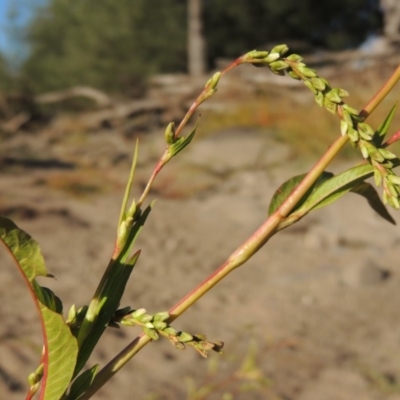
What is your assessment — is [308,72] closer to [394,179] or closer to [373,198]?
[394,179]

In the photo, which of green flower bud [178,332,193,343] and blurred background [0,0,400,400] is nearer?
green flower bud [178,332,193,343]

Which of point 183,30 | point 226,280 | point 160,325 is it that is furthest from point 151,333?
point 183,30

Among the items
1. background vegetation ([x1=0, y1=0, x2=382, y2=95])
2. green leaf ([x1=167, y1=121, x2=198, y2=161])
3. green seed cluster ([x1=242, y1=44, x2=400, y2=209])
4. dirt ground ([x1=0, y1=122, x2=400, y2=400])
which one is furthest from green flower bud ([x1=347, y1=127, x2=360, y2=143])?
background vegetation ([x1=0, y1=0, x2=382, y2=95])

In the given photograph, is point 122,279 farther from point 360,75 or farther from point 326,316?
point 360,75

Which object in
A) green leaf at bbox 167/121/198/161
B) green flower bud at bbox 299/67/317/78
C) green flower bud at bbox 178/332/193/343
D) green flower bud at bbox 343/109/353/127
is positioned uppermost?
green flower bud at bbox 299/67/317/78

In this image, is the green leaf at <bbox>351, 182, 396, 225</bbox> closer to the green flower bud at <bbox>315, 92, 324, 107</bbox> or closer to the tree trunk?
the green flower bud at <bbox>315, 92, 324, 107</bbox>

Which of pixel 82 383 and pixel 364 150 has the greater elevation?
pixel 364 150

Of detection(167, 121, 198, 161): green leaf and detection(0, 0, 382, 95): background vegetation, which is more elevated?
detection(167, 121, 198, 161): green leaf
